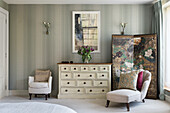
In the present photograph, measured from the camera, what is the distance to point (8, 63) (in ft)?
19.6

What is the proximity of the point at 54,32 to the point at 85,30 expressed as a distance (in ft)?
3.11

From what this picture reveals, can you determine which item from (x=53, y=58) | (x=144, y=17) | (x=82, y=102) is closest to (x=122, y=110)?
(x=82, y=102)

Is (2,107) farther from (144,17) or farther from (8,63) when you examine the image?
(144,17)

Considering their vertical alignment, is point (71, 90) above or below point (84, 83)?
below

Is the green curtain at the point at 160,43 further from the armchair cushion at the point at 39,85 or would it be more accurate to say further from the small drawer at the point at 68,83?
the armchair cushion at the point at 39,85

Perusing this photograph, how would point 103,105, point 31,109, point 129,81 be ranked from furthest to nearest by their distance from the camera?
point 129,81
point 103,105
point 31,109

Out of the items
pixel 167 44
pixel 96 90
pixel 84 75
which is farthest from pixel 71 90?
pixel 167 44

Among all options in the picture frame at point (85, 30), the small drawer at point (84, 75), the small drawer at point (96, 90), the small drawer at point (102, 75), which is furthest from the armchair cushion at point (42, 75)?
the small drawer at point (102, 75)

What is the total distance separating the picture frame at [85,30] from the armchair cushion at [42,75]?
1.04 m

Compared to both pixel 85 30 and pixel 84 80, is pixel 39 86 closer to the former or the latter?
pixel 84 80

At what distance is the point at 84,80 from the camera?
5.52 m

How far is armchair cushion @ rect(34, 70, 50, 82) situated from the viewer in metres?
5.70

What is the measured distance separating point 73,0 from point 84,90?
8.42 feet

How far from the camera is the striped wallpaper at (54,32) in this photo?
601cm
